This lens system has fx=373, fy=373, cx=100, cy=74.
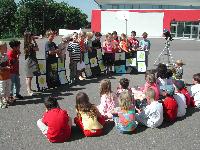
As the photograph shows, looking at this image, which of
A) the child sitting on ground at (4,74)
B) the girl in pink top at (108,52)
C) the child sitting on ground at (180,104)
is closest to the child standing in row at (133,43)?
the girl in pink top at (108,52)

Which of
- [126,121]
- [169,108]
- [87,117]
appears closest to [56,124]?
[87,117]

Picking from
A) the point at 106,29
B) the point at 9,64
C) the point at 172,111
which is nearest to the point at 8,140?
the point at 9,64

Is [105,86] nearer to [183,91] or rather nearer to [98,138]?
[98,138]

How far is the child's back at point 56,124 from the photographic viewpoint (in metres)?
7.15

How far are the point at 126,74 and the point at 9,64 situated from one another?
580cm

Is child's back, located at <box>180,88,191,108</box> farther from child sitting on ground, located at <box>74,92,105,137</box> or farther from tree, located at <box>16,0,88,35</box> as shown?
tree, located at <box>16,0,88,35</box>

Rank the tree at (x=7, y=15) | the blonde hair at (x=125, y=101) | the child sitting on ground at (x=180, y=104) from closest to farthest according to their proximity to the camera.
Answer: the blonde hair at (x=125, y=101)
the child sitting on ground at (x=180, y=104)
the tree at (x=7, y=15)

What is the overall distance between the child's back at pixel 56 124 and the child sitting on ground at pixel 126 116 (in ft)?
3.65

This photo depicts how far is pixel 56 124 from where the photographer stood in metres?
7.14

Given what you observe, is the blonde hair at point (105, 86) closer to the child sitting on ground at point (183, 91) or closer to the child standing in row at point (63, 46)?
the child sitting on ground at point (183, 91)

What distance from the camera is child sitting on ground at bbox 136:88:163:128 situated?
25.8 feet

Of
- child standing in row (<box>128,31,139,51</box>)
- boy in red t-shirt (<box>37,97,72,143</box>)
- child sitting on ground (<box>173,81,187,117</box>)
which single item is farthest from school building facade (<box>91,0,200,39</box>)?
boy in red t-shirt (<box>37,97,72,143</box>)

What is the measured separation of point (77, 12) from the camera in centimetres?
8150

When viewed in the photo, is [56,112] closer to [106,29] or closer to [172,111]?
[172,111]
